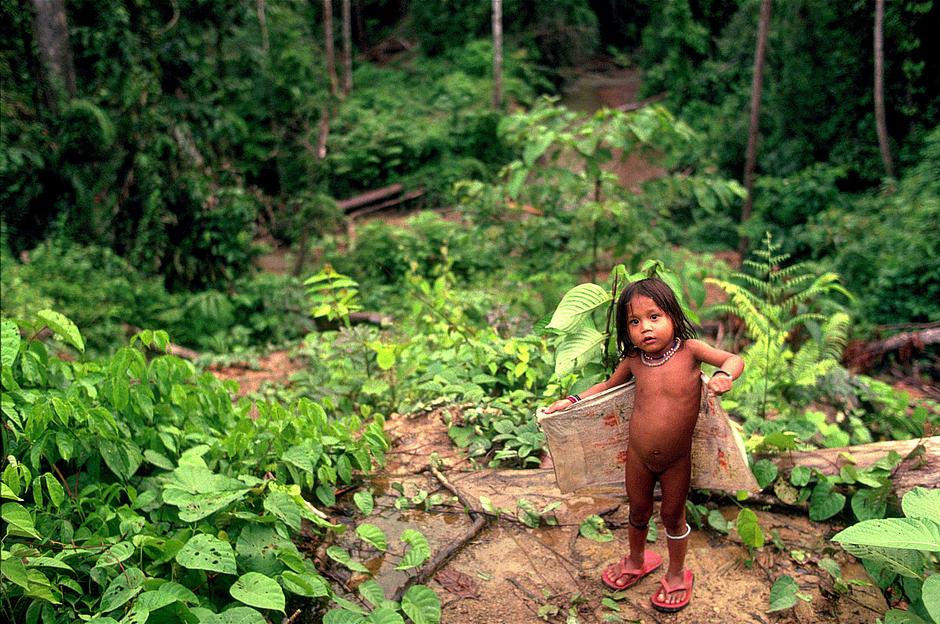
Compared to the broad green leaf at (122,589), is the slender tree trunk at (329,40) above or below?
above

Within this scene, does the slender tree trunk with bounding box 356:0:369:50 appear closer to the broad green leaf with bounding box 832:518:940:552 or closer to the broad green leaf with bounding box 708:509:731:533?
the broad green leaf with bounding box 708:509:731:533

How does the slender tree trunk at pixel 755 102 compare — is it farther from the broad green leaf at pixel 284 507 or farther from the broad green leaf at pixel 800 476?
the broad green leaf at pixel 284 507

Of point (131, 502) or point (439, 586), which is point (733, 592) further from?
point (131, 502)

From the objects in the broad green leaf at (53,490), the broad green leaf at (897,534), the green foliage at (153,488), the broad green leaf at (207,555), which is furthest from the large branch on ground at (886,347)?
the broad green leaf at (53,490)

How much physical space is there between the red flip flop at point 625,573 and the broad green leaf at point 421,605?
0.69 meters

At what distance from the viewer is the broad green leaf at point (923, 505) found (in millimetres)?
2062

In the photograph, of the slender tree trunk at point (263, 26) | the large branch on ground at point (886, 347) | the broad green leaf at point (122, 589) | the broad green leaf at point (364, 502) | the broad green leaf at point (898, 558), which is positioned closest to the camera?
the broad green leaf at point (122, 589)

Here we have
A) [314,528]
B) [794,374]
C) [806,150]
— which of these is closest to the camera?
[314,528]

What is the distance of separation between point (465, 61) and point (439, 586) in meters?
19.4

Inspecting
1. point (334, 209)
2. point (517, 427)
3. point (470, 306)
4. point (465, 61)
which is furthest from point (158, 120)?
point (465, 61)

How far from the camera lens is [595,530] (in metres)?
2.95

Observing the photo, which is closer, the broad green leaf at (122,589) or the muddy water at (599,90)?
the broad green leaf at (122,589)

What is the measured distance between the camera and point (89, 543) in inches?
91.4

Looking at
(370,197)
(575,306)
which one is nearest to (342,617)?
(575,306)
